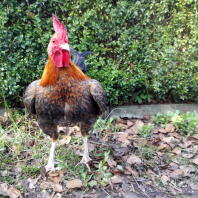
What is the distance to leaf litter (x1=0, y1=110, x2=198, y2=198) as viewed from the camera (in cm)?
273

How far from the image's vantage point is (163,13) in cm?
434

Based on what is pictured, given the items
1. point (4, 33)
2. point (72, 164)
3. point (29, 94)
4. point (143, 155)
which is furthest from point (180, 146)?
point (4, 33)

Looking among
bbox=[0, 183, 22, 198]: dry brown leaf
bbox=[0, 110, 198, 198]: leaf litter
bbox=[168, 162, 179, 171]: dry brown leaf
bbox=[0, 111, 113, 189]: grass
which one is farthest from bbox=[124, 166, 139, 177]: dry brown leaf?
bbox=[0, 183, 22, 198]: dry brown leaf

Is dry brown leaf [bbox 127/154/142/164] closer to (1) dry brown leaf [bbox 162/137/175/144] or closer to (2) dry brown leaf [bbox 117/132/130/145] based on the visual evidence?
(2) dry brown leaf [bbox 117/132/130/145]

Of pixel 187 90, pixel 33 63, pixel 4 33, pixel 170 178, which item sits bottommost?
pixel 170 178

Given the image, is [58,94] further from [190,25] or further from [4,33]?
[190,25]

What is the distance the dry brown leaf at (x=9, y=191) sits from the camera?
8.46ft

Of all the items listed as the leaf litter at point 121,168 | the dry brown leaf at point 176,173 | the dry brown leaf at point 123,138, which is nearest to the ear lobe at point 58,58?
the leaf litter at point 121,168

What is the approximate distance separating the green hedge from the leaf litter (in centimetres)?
74

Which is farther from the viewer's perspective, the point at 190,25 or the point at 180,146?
the point at 190,25

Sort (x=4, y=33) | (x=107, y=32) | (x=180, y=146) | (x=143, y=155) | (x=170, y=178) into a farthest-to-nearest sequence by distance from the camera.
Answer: (x=107, y=32) < (x=4, y=33) < (x=180, y=146) < (x=143, y=155) < (x=170, y=178)

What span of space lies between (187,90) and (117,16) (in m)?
1.64

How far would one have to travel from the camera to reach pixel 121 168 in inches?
118

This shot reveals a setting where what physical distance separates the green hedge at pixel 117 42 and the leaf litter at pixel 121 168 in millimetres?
741
